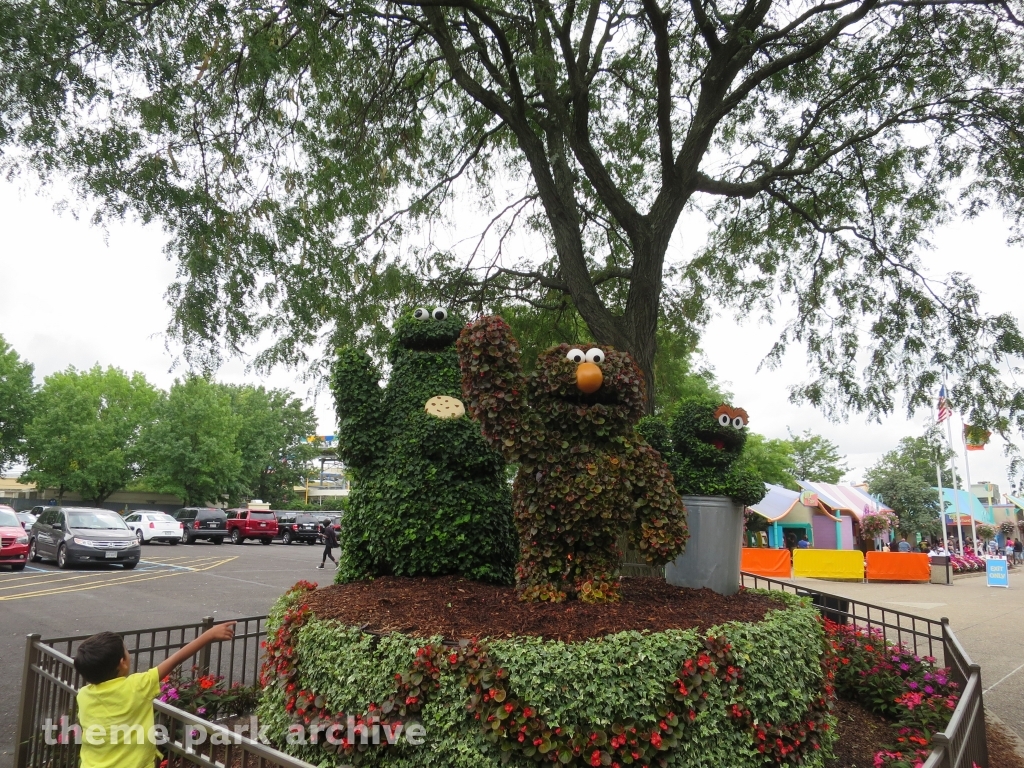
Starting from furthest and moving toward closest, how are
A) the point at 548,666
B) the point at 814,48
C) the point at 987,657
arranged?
the point at 987,657, the point at 814,48, the point at 548,666

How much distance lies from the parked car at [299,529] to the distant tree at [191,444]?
737cm

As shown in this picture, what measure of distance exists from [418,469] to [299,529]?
28046mm

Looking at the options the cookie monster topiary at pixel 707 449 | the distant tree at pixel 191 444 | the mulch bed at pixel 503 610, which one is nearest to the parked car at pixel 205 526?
the distant tree at pixel 191 444

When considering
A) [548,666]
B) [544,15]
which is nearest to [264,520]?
[544,15]

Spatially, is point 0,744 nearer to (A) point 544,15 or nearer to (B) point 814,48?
(A) point 544,15

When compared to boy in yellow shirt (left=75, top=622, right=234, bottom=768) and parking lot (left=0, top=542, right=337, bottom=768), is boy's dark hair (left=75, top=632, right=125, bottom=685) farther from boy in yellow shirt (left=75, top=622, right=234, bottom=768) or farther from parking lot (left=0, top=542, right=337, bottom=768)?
parking lot (left=0, top=542, right=337, bottom=768)

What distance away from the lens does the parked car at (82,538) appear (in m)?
16.3

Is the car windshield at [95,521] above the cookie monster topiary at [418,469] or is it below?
below

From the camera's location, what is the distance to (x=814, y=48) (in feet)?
26.4

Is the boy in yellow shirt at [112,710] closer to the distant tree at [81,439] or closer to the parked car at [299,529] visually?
the parked car at [299,529]

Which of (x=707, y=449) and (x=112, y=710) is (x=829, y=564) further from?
(x=112, y=710)

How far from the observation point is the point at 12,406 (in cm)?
3444

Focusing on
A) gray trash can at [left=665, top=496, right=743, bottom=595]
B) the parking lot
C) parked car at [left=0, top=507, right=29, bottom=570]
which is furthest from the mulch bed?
parked car at [left=0, top=507, right=29, bottom=570]

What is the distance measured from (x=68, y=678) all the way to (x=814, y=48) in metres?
9.24
